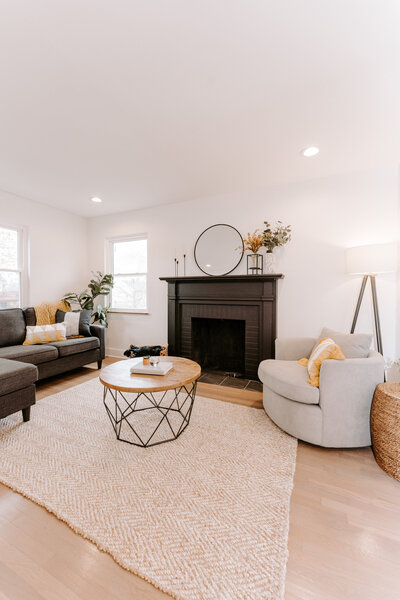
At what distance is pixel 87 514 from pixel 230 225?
3.27 meters

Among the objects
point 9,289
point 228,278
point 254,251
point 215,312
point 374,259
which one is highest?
point 254,251

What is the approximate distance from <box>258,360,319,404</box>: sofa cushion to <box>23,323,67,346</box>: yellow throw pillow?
2.61 metres

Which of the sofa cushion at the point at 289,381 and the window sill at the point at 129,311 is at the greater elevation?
the window sill at the point at 129,311

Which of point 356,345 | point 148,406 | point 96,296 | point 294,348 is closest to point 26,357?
point 148,406

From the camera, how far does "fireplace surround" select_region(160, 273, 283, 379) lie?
3.21 meters

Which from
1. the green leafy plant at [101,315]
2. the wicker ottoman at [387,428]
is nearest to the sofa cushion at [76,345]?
the green leafy plant at [101,315]

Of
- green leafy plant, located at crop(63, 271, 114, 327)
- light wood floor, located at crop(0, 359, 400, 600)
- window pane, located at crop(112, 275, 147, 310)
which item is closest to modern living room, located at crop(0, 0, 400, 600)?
light wood floor, located at crop(0, 359, 400, 600)

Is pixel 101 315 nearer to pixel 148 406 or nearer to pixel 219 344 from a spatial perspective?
pixel 219 344

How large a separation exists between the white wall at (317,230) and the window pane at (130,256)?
60 cm

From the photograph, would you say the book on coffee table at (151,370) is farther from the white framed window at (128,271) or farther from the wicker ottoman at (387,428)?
the white framed window at (128,271)

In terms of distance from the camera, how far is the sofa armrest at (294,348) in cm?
266

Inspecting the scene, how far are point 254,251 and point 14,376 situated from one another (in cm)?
280

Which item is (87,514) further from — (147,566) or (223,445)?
(223,445)

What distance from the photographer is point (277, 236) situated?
125 inches
